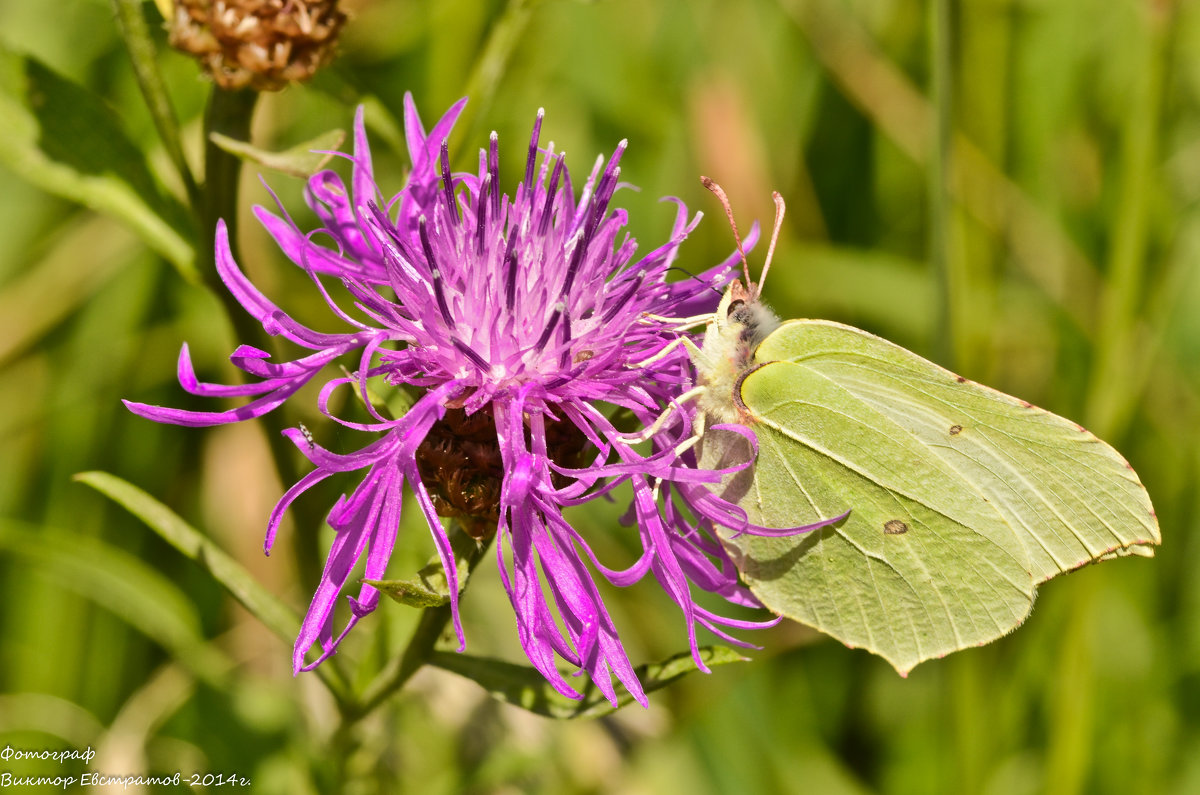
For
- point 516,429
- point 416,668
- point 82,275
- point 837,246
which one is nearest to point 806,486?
point 516,429

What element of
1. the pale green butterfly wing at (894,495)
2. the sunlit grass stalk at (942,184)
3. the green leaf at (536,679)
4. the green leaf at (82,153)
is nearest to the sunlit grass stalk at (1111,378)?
the sunlit grass stalk at (942,184)

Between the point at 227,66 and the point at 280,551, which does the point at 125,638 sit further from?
the point at 227,66

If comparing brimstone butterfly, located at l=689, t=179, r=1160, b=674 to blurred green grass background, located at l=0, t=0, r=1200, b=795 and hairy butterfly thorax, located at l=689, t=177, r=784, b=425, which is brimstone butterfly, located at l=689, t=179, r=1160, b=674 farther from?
blurred green grass background, located at l=0, t=0, r=1200, b=795

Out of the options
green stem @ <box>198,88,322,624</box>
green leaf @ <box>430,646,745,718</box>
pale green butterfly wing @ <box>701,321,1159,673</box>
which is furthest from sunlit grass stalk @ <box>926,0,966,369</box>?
green stem @ <box>198,88,322,624</box>

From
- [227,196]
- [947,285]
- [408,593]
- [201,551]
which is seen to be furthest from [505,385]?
[947,285]

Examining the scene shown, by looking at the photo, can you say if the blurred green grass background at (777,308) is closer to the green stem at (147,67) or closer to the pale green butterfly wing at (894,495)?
the green stem at (147,67)
